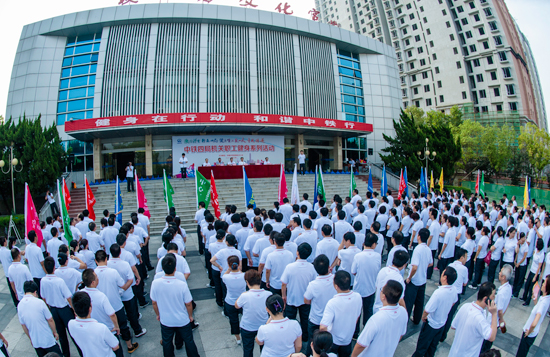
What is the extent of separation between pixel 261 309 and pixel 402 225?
572cm

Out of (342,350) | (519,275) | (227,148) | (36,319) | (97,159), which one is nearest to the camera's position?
(342,350)

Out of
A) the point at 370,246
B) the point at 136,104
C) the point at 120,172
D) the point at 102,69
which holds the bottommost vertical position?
the point at 370,246

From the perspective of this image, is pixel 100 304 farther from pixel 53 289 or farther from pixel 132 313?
pixel 132 313

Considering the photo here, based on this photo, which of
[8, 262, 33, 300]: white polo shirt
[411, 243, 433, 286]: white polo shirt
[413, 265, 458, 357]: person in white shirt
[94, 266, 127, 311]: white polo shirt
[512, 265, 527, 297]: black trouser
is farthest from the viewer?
[512, 265, 527, 297]: black trouser

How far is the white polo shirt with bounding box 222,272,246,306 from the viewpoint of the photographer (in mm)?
4105

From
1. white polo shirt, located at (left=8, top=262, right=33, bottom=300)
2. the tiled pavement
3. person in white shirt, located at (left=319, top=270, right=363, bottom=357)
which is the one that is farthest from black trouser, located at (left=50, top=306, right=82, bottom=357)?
person in white shirt, located at (left=319, top=270, right=363, bottom=357)

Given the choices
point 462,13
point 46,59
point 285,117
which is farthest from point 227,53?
point 462,13

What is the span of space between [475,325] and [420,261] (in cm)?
178

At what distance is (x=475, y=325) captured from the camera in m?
3.05

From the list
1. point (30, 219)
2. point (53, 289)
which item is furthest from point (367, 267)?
point (30, 219)

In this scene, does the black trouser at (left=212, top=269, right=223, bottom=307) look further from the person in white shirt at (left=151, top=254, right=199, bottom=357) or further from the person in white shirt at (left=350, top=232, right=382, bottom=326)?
the person in white shirt at (left=350, top=232, right=382, bottom=326)

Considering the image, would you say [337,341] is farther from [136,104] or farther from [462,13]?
[462,13]

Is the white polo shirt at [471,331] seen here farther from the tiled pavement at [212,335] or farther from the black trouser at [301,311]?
the black trouser at [301,311]

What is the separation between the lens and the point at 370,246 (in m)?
4.50
